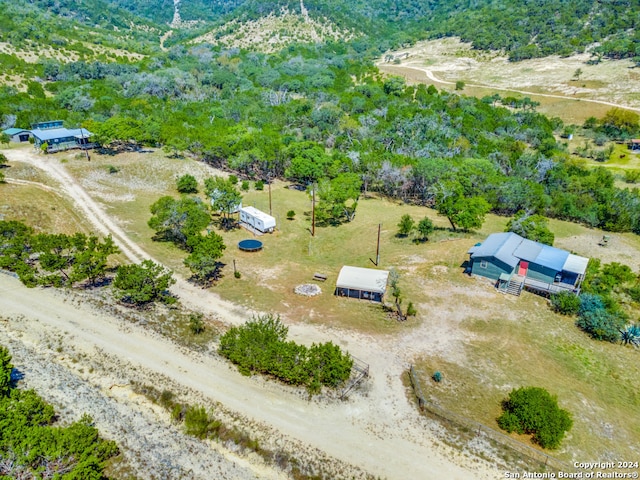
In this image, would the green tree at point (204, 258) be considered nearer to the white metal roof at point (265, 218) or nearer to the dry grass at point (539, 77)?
the white metal roof at point (265, 218)

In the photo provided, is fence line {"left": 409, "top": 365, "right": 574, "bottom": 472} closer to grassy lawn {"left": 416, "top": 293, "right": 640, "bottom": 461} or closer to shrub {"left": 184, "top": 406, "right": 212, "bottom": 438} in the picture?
grassy lawn {"left": 416, "top": 293, "right": 640, "bottom": 461}

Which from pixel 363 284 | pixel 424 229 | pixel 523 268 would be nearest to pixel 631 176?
pixel 424 229

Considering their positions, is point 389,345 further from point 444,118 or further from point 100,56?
point 100,56

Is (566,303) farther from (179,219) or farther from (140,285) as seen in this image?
(179,219)

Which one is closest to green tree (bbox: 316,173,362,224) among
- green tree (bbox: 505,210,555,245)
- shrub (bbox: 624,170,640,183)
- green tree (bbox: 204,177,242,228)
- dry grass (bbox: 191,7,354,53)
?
green tree (bbox: 204,177,242,228)

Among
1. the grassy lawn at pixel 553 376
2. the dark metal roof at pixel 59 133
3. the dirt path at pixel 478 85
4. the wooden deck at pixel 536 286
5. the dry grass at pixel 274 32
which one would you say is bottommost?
the grassy lawn at pixel 553 376

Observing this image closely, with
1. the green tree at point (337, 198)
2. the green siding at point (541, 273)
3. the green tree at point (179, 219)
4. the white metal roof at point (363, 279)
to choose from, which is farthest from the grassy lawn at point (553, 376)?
the green tree at point (179, 219)
